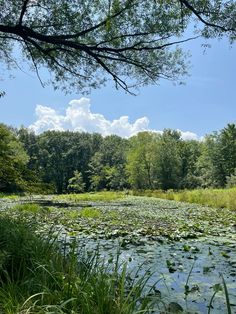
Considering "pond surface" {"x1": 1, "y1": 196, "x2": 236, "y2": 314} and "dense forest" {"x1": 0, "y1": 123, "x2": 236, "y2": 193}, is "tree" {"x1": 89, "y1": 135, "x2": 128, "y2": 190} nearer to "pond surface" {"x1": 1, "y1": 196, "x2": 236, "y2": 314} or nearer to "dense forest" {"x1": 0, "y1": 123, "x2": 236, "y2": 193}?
"dense forest" {"x1": 0, "y1": 123, "x2": 236, "y2": 193}

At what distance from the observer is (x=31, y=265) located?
4223 millimetres

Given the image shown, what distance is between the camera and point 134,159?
47438mm

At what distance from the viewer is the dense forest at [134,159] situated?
46625 mm

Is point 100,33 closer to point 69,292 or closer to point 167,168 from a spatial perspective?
point 69,292

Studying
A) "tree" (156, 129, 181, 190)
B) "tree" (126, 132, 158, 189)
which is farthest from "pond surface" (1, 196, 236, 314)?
"tree" (126, 132, 158, 189)

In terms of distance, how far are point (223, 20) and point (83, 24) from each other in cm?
264

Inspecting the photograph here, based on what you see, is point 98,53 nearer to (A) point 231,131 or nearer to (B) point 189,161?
(A) point 231,131

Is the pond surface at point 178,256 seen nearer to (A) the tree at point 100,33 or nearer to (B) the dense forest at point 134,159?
(A) the tree at point 100,33

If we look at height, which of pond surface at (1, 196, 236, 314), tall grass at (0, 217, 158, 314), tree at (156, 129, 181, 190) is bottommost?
pond surface at (1, 196, 236, 314)

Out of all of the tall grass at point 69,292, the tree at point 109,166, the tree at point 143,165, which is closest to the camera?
the tall grass at point 69,292

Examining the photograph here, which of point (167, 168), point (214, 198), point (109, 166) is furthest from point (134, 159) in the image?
point (214, 198)

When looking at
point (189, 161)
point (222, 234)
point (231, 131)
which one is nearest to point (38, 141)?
point (189, 161)

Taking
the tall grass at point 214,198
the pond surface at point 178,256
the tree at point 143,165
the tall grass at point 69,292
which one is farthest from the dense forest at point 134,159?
the tall grass at point 69,292

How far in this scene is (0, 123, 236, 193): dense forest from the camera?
46625mm
